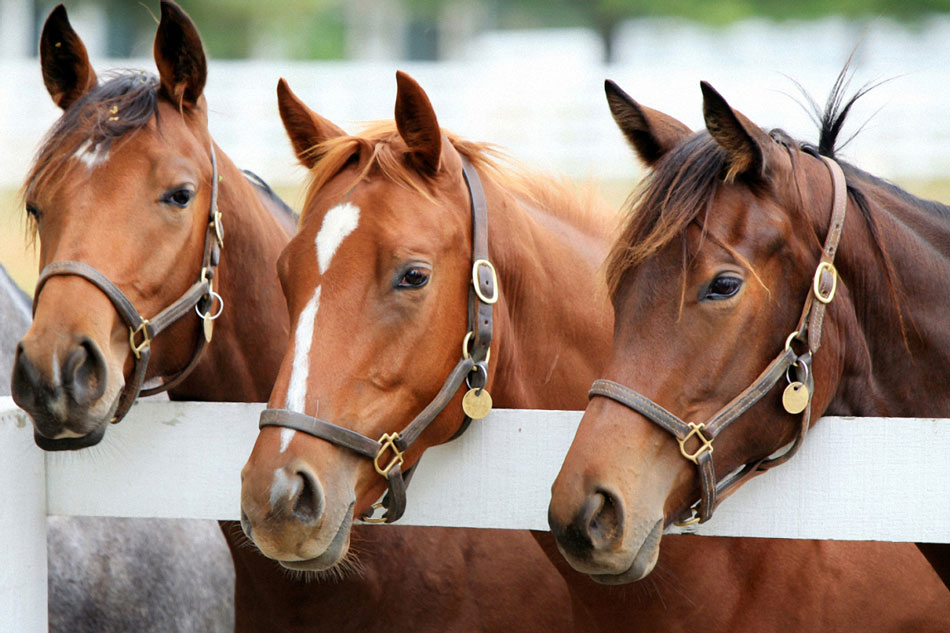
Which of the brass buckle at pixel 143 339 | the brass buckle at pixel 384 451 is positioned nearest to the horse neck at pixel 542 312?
the brass buckle at pixel 384 451

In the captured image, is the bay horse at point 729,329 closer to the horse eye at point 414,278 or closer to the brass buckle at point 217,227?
the horse eye at point 414,278

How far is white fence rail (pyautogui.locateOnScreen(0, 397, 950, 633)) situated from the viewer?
1934 millimetres

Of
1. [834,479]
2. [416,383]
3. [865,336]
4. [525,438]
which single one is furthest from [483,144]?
[834,479]

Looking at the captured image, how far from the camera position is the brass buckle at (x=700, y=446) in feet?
6.43

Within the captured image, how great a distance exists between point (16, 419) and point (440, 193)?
1111mm

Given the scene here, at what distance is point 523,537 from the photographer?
2.95 meters

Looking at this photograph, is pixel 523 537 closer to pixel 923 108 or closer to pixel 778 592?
pixel 778 592

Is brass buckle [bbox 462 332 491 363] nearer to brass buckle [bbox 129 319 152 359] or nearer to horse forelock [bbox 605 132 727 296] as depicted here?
horse forelock [bbox 605 132 727 296]

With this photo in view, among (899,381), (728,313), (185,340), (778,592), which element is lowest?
(778,592)

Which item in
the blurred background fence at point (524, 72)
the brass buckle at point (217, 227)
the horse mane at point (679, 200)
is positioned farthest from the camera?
the blurred background fence at point (524, 72)

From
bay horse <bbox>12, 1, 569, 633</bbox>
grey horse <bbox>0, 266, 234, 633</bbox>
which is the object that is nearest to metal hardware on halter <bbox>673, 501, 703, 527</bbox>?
bay horse <bbox>12, 1, 569, 633</bbox>

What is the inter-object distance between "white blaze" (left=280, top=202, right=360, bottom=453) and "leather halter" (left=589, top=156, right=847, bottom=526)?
643mm

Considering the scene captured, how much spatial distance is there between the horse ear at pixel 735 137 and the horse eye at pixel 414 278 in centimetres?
73

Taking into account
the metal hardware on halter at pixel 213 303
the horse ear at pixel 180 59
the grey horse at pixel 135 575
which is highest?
the horse ear at pixel 180 59
